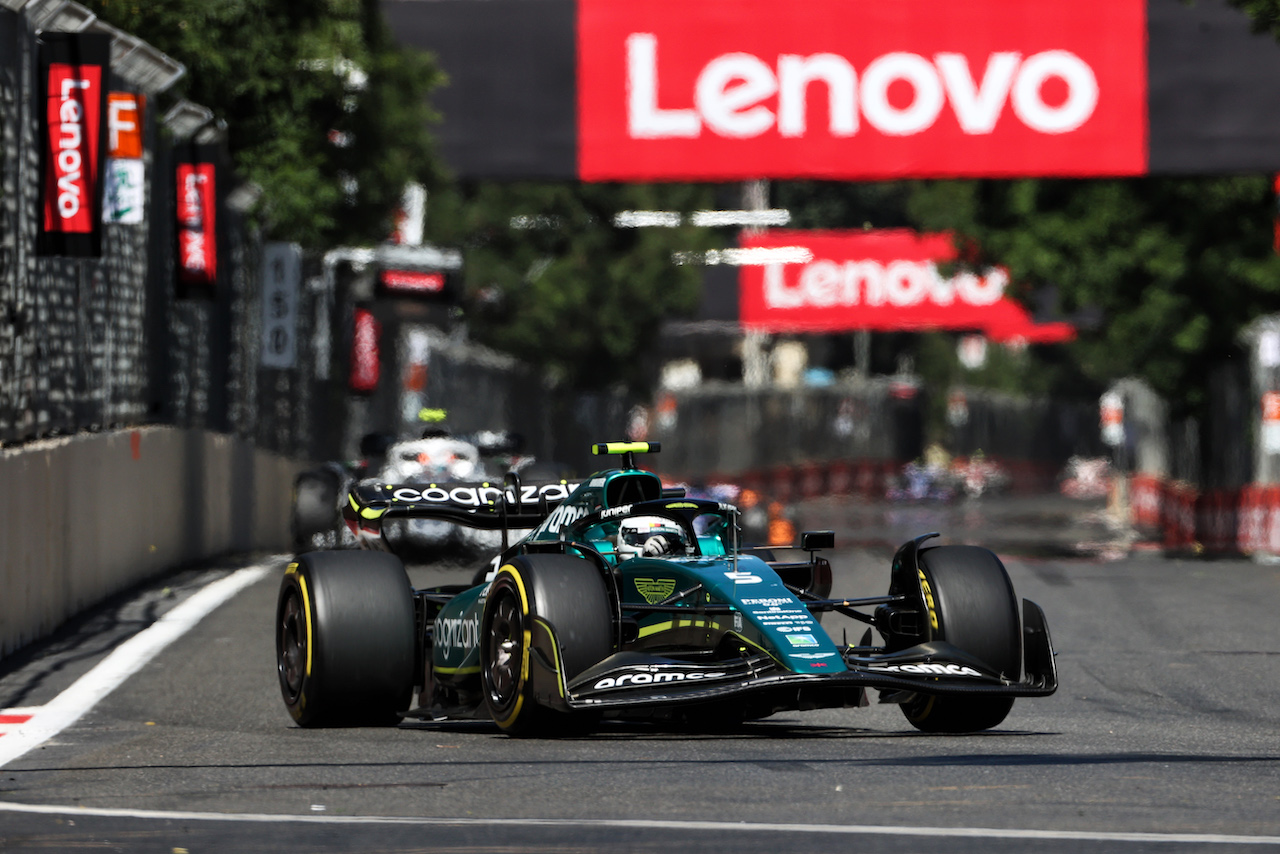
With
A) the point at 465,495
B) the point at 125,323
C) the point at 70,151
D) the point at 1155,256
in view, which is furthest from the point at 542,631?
the point at 1155,256

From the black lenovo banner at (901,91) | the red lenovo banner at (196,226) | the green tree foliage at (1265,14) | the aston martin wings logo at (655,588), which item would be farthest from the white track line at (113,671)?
the green tree foliage at (1265,14)

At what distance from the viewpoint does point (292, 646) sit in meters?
10.6

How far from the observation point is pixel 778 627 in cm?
905

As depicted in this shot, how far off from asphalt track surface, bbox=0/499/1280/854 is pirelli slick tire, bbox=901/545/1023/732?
16 centimetres

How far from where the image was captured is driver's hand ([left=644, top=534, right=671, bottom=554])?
10078 mm

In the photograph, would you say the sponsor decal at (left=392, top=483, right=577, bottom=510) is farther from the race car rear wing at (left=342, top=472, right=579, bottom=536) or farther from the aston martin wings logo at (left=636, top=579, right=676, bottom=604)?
the aston martin wings logo at (left=636, top=579, right=676, bottom=604)

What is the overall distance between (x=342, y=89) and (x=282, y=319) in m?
3.26

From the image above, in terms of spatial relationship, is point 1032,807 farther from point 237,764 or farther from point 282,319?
point 282,319

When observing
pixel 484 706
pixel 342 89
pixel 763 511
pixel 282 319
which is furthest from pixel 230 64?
Result: pixel 484 706

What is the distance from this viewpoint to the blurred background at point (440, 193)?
52.5 ft

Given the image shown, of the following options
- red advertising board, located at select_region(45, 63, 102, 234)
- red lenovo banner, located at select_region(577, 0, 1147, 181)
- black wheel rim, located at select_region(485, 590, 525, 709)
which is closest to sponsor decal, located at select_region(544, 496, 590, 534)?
black wheel rim, located at select_region(485, 590, 525, 709)

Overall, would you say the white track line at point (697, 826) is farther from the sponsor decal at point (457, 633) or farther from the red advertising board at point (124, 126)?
the red advertising board at point (124, 126)

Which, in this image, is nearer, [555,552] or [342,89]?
[555,552]

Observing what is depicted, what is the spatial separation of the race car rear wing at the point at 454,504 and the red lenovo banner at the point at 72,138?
4956 millimetres
